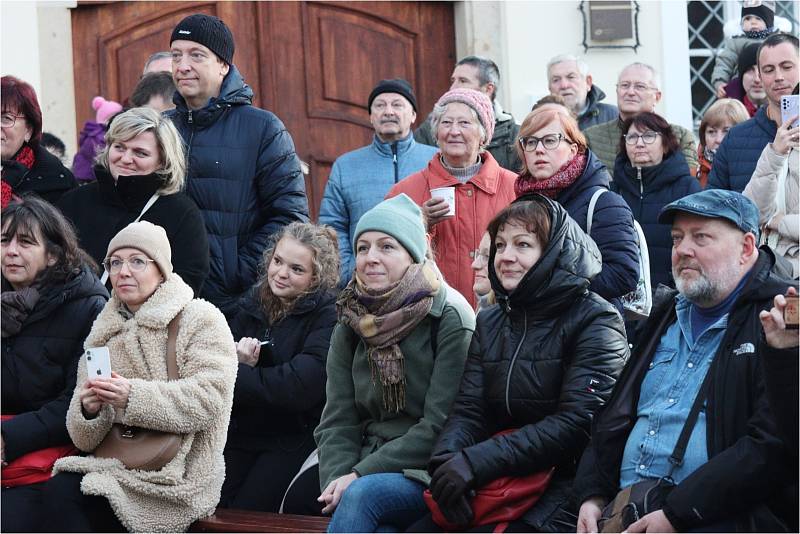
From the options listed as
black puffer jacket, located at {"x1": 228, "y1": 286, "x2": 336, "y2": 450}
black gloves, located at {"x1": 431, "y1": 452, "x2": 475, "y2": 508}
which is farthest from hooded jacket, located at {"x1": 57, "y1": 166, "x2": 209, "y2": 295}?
black gloves, located at {"x1": 431, "y1": 452, "x2": 475, "y2": 508}

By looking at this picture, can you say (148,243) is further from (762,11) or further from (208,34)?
(762,11)

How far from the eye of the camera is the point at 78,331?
601 centimetres

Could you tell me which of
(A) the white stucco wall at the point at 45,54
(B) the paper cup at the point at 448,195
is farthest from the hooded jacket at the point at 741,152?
(A) the white stucco wall at the point at 45,54

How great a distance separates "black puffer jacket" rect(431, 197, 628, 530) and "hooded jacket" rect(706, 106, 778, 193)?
2115mm

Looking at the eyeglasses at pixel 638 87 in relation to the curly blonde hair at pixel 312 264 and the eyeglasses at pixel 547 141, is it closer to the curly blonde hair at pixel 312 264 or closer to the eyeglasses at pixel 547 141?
the eyeglasses at pixel 547 141

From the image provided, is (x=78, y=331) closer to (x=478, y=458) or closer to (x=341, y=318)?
(x=341, y=318)

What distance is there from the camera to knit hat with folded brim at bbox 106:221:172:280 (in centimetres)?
584

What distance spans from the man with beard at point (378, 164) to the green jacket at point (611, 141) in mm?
1078

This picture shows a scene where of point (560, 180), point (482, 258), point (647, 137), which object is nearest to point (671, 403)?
point (482, 258)

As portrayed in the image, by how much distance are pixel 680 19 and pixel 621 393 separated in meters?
6.10

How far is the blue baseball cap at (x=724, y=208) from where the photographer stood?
15.4 ft

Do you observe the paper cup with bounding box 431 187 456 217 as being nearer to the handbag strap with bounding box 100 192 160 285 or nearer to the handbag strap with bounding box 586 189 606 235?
the handbag strap with bounding box 586 189 606 235

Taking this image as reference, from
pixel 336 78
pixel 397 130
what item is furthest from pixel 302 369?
pixel 336 78

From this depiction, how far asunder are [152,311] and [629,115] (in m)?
3.72
